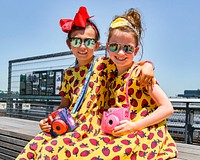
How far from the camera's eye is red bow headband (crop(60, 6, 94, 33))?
88.9 inches

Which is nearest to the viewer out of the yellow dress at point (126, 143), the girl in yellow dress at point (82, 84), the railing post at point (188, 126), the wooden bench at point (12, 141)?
the yellow dress at point (126, 143)

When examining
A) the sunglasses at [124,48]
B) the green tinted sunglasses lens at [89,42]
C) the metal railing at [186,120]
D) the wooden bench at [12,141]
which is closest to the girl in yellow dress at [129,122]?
the sunglasses at [124,48]

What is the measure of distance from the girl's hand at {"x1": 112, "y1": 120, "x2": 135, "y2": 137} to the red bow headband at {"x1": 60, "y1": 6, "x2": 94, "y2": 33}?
29.0 inches

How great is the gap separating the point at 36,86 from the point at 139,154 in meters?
5.40

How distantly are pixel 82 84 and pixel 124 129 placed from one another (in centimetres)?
57

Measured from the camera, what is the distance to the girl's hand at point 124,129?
1.84 metres

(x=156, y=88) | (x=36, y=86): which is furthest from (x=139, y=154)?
(x=36, y=86)

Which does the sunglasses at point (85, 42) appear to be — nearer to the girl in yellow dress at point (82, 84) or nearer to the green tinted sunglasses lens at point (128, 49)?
the girl in yellow dress at point (82, 84)

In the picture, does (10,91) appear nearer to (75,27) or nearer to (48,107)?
(48,107)

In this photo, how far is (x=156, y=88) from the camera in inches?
75.7

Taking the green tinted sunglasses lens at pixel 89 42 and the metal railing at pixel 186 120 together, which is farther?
the metal railing at pixel 186 120

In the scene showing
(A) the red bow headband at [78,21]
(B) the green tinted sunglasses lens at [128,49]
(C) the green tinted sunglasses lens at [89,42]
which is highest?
(A) the red bow headband at [78,21]

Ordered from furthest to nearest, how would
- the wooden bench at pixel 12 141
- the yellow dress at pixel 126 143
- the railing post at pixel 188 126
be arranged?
the railing post at pixel 188 126
the wooden bench at pixel 12 141
the yellow dress at pixel 126 143

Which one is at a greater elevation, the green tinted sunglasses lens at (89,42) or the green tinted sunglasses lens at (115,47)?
the green tinted sunglasses lens at (89,42)
